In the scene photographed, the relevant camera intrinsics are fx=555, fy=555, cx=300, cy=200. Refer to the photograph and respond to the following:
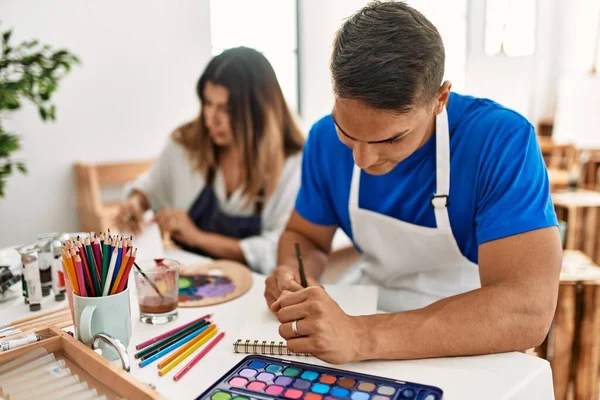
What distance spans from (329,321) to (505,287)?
1.07ft

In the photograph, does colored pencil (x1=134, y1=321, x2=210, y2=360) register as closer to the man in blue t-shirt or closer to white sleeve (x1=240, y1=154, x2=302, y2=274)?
the man in blue t-shirt

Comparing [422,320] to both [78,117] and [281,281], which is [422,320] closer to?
[281,281]

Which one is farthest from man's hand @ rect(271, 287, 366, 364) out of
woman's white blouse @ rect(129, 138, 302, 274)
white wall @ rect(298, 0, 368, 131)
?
white wall @ rect(298, 0, 368, 131)

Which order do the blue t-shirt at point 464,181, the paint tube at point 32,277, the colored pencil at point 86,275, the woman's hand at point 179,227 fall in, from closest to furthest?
1. the colored pencil at point 86,275
2. the blue t-shirt at point 464,181
3. the paint tube at point 32,277
4. the woman's hand at point 179,227

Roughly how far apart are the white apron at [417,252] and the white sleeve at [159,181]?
1.11 metres

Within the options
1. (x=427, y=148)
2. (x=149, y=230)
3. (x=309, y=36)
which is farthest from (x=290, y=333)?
(x=309, y=36)

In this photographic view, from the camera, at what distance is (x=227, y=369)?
0.89 meters

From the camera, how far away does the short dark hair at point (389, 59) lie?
37.0 inches

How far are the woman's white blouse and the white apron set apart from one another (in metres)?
0.53

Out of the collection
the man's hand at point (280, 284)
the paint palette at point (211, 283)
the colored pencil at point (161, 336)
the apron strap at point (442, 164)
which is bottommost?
the paint palette at point (211, 283)

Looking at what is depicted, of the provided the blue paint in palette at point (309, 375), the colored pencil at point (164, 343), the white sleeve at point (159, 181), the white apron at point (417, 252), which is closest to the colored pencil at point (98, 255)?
the colored pencil at point (164, 343)

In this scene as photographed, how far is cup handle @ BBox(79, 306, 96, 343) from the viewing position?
2.85ft

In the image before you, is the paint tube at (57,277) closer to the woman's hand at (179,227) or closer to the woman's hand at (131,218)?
the woman's hand at (131,218)

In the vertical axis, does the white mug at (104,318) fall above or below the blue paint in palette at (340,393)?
above
